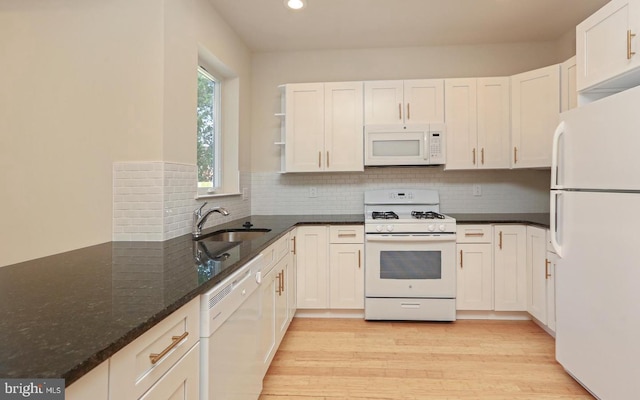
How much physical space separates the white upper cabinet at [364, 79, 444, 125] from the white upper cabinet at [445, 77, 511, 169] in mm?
103

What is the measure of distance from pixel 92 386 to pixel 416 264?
269 cm

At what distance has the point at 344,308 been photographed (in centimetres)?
315

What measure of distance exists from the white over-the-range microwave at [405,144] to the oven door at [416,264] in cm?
74

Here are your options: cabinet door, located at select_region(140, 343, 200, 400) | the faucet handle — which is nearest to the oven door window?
the faucet handle

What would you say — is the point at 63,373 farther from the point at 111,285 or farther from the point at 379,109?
the point at 379,109

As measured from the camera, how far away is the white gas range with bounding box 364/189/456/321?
3.01 m

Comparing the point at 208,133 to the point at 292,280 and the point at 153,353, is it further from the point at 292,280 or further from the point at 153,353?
the point at 153,353

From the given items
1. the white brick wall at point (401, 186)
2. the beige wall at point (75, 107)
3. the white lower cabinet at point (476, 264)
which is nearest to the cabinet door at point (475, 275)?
the white lower cabinet at point (476, 264)

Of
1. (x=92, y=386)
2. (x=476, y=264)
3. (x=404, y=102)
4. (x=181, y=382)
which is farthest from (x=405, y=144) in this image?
(x=92, y=386)

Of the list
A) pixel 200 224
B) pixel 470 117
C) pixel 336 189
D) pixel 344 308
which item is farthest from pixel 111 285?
pixel 470 117

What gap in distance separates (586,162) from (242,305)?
2.00 metres

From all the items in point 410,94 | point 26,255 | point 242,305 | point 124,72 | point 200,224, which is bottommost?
point 242,305

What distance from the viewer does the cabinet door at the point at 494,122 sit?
3.20m

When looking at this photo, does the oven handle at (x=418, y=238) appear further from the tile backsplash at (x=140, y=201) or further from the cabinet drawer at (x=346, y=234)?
the tile backsplash at (x=140, y=201)
